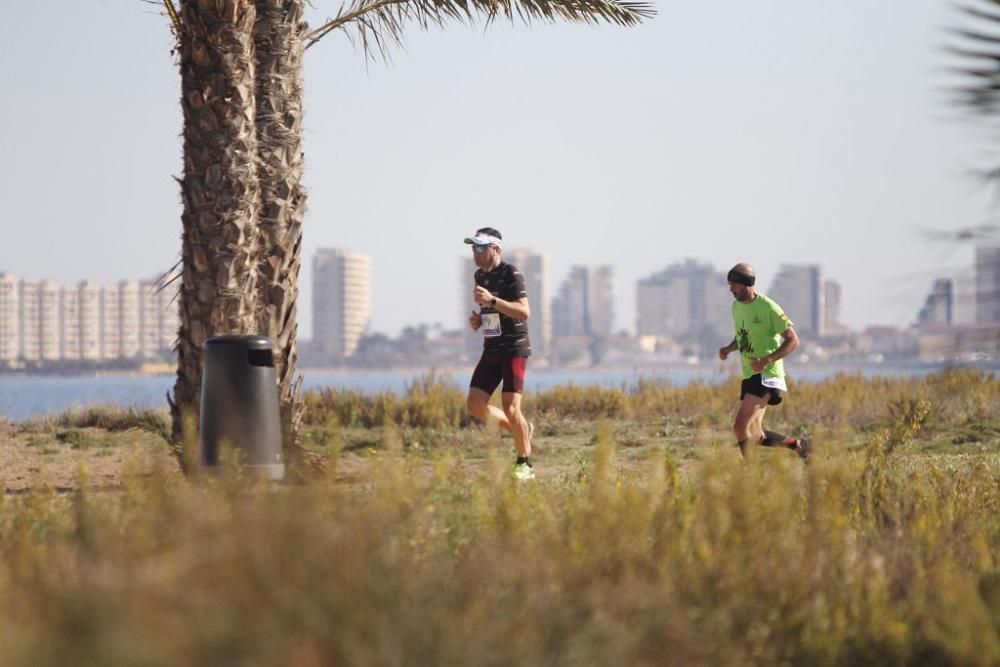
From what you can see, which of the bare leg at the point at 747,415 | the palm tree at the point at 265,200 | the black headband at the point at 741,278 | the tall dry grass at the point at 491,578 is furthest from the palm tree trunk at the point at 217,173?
the tall dry grass at the point at 491,578

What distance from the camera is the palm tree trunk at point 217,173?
1160 centimetres

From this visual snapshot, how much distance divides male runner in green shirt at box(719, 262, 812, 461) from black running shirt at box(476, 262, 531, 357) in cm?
168

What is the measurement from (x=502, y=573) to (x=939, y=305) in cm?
162

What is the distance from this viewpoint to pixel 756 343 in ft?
39.0

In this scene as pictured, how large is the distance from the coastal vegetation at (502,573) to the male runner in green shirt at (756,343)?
3.84 m

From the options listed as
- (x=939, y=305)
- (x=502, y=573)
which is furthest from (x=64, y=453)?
(x=939, y=305)

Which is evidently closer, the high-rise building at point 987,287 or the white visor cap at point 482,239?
the high-rise building at point 987,287

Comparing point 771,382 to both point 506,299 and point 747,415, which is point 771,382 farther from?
point 506,299

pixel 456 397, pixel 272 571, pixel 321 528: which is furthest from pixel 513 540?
pixel 456 397

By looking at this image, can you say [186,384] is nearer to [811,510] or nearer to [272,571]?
[811,510]

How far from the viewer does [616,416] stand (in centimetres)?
2181

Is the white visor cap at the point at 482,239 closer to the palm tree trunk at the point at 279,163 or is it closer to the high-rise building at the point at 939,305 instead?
the palm tree trunk at the point at 279,163

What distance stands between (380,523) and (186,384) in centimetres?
743

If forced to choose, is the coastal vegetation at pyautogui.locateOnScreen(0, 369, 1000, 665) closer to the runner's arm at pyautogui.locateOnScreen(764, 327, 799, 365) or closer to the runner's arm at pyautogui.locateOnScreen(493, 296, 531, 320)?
the runner's arm at pyautogui.locateOnScreen(764, 327, 799, 365)
